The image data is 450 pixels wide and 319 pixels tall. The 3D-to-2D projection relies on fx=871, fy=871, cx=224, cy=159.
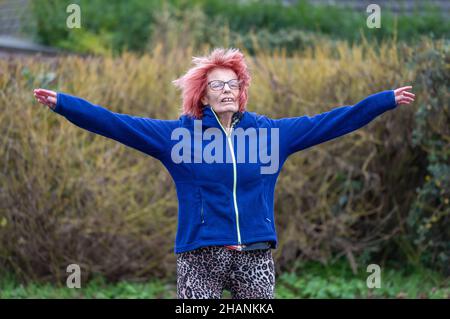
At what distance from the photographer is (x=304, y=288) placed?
7031 mm

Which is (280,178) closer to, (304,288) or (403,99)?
(304,288)

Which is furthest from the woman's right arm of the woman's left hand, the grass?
the grass

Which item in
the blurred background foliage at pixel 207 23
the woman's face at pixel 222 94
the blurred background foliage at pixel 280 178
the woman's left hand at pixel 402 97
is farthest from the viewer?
the blurred background foliage at pixel 207 23

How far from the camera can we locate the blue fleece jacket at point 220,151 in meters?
3.98

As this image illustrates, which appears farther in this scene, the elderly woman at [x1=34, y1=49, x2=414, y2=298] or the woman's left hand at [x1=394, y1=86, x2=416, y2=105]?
the woman's left hand at [x1=394, y1=86, x2=416, y2=105]

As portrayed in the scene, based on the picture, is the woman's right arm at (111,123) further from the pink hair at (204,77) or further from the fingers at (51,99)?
the pink hair at (204,77)

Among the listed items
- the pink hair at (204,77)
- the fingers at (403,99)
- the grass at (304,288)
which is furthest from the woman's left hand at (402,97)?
the grass at (304,288)

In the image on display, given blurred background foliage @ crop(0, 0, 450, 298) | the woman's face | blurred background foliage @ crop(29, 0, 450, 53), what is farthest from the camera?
blurred background foliage @ crop(29, 0, 450, 53)

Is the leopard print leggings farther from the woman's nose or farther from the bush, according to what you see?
the bush

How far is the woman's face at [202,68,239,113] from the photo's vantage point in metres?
4.12

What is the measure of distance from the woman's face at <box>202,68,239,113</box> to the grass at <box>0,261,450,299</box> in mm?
2944

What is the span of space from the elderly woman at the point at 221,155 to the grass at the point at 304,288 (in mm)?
2798

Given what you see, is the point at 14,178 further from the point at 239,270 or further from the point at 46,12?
the point at 46,12

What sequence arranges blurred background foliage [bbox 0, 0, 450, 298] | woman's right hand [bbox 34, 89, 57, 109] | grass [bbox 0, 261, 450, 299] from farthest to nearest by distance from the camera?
1. blurred background foliage [bbox 0, 0, 450, 298]
2. grass [bbox 0, 261, 450, 299]
3. woman's right hand [bbox 34, 89, 57, 109]
